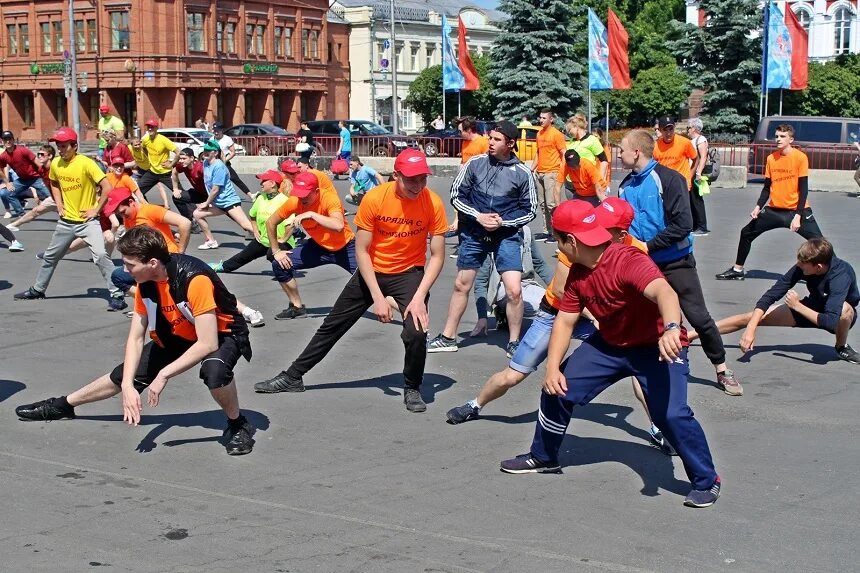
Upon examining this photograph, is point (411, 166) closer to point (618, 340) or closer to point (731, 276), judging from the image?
point (618, 340)

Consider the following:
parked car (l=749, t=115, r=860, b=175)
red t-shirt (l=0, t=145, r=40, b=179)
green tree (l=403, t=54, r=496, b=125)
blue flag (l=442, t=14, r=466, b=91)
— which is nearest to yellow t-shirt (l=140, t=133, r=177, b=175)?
red t-shirt (l=0, t=145, r=40, b=179)

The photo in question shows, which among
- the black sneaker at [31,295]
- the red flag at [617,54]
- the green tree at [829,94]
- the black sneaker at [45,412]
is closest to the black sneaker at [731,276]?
the black sneaker at [31,295]

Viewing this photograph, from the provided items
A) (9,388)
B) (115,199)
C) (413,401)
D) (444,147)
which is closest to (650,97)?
(444,147)

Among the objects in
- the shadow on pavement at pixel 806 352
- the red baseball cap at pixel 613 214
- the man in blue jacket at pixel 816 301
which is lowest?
the shadow on pavement at pixel 806 352

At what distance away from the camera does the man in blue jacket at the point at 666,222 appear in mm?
8133

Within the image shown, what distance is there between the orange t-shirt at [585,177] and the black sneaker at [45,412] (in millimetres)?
9065

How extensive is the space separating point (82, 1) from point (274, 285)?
62.6 meters

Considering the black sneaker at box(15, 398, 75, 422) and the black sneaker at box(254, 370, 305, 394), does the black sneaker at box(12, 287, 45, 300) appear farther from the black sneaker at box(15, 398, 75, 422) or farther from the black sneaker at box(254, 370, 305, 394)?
the black sneaker at box(15, 398, 75, 422)

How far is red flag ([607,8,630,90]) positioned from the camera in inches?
1485

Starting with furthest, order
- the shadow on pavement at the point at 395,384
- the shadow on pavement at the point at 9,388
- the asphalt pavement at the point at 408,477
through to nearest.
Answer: the shadow on pavement at the point at 395,384, the shadow on pavement at the point at 9,388, the asphalt pavement at the point at 408,477

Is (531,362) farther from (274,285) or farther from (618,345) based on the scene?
(274,285)

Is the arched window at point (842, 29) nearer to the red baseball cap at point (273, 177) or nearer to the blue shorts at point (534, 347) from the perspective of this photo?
the red baseball cap at point (273, 177)

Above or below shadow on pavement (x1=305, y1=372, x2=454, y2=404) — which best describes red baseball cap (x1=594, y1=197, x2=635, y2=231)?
above

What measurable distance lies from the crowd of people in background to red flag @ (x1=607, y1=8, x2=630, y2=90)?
2511 cm
